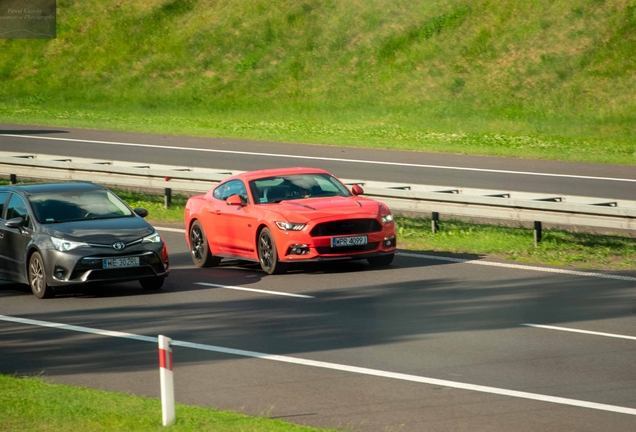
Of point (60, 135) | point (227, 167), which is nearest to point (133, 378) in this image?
point (227, 167)

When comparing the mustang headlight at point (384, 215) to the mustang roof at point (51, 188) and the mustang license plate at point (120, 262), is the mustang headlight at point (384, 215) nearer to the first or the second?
the mustang license plate at point (120, 262)

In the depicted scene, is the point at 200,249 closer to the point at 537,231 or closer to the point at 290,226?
the point at 290,226

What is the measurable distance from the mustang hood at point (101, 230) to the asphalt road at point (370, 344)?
0.80 m

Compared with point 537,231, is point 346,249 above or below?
above

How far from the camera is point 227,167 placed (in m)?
29.2

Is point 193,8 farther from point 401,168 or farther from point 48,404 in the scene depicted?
point 48,404

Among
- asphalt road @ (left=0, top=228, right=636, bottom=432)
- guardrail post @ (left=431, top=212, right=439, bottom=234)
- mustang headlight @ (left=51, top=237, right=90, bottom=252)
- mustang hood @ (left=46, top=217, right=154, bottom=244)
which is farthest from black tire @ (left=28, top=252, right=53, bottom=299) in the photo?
guardrail post @ (left=431, top=212, right=439, bottom=234)

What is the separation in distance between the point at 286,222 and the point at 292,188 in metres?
1.23

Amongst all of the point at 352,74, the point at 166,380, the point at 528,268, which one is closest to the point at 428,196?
the point at 528,268

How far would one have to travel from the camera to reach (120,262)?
47.4 ft

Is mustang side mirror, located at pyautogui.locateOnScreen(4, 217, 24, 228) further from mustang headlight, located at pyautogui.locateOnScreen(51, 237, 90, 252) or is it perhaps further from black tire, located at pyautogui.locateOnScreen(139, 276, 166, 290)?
black tire, located at pyautogui.locateOnScreen(139, 276, 166, 290)

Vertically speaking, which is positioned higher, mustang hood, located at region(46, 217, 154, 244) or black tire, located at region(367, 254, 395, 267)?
mustang hood, located at region(46, 217, 154, 244)

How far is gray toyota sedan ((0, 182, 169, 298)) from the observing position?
14.4 m

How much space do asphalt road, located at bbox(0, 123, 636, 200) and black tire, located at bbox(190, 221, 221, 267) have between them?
9245mm
